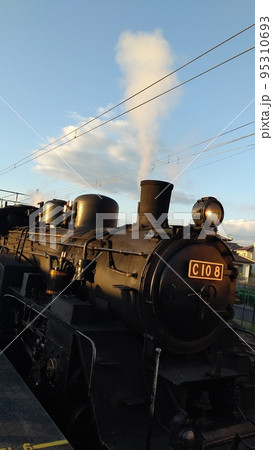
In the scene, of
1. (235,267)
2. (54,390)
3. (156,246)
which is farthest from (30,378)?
(235,267)

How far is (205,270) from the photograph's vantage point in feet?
15.9

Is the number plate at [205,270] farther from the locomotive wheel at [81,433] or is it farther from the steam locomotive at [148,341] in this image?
the locomotive wheel at [81,433]

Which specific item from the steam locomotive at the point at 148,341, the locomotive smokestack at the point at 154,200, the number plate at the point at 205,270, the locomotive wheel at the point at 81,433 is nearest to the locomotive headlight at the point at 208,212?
the steam locomotive at the point at 148,341

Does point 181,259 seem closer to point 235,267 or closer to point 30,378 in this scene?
point 235,267

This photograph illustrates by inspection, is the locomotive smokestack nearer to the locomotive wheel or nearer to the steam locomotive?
the steam locomotive

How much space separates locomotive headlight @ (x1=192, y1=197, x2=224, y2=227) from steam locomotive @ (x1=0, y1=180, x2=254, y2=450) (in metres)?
0.01

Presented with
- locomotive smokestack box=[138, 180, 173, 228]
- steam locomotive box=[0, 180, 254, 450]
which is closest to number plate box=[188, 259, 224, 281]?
steam locomotive box=[0, 180, 254, 450]

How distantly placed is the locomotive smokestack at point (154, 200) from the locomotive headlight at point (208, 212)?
2.18 feet

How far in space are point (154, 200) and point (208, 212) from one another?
0.99 m

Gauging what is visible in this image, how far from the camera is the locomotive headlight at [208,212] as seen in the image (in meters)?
4.85

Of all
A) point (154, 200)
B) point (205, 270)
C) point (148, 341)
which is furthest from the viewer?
point (154, 200)

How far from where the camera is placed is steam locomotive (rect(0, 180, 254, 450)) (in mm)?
4199

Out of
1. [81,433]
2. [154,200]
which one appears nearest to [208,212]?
[154,200]

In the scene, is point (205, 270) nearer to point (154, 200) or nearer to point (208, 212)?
point (208, 212)
